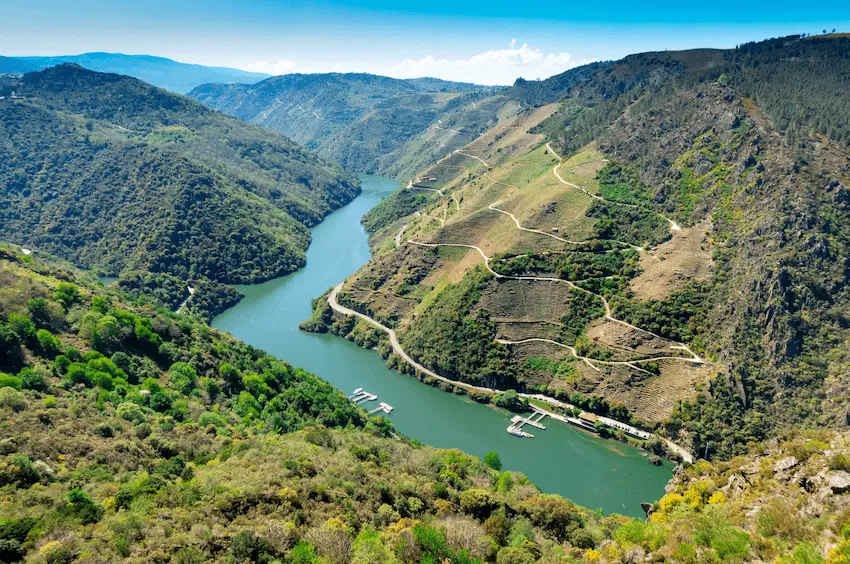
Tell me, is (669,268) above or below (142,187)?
below

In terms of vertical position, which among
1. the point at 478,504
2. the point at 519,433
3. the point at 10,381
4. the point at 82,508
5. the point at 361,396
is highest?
the point at 10,381

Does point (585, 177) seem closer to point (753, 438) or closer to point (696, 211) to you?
point (696, 211)

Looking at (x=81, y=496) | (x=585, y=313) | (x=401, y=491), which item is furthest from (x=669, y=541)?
(x=585, y=313)

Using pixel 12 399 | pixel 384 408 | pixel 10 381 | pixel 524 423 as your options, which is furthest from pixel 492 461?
pixel 10 381

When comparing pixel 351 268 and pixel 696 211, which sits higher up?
pixel 696 211

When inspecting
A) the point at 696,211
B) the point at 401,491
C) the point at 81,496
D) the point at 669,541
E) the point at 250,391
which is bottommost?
the point at 250,391

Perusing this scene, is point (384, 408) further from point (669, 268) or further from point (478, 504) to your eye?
point (669, 268)
